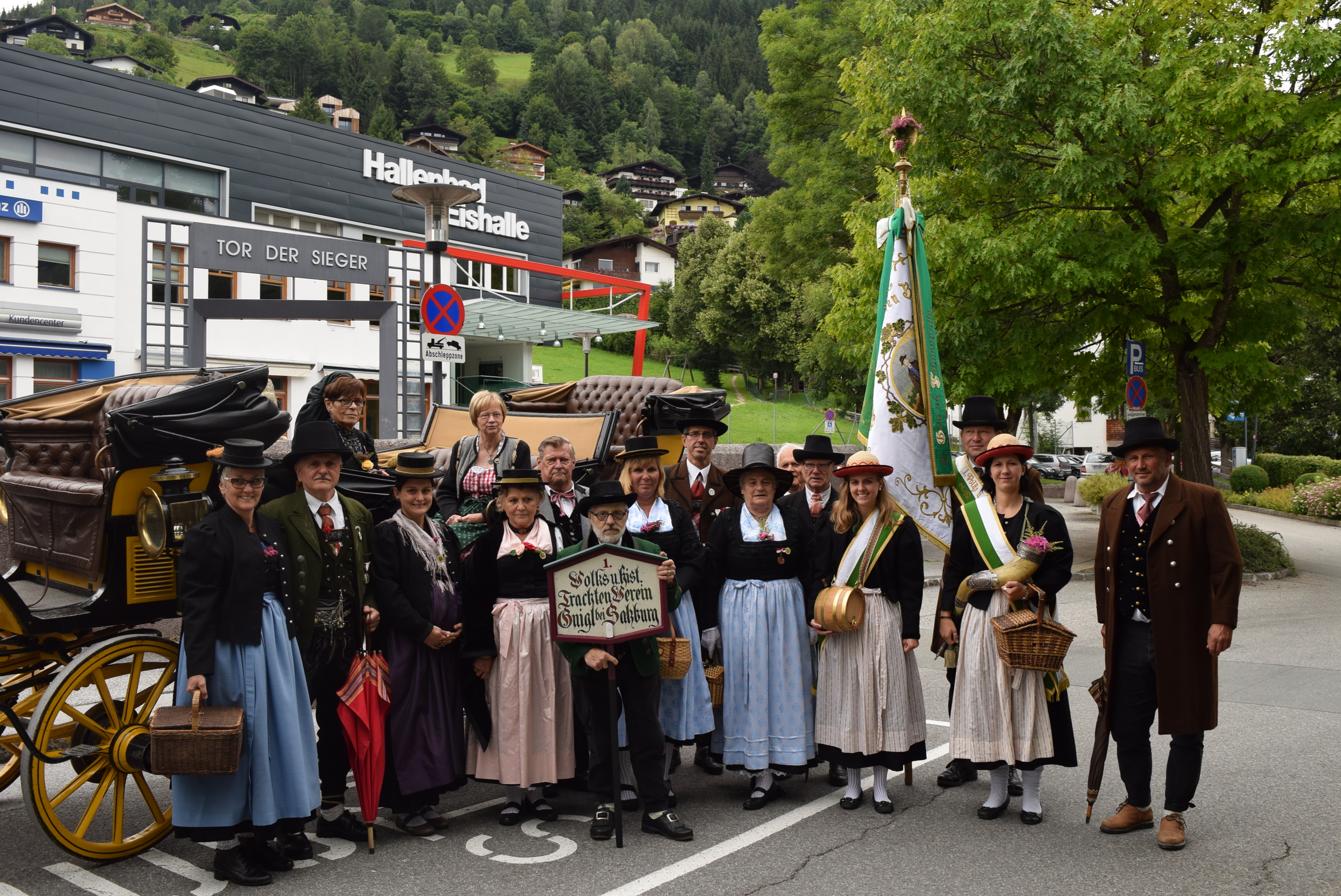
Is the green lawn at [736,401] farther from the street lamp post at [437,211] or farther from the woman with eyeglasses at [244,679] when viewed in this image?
the woman with eyeglasses at [244,679]

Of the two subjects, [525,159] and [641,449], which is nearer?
[641,449]

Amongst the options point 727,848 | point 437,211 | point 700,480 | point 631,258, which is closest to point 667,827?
point 727,848

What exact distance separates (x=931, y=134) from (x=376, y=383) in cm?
2115

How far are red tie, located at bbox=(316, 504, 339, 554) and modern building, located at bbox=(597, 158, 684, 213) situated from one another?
133425 millimetres

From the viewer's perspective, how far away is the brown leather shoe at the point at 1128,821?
510cm

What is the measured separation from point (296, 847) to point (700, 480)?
3337 mm

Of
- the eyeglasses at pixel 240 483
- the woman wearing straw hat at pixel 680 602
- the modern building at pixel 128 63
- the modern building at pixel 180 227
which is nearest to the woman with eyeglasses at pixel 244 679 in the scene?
the eyeglasses at pixel 240 483

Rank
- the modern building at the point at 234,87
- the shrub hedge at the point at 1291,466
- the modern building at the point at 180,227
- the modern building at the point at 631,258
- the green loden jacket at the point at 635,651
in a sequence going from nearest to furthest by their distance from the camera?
the green loden jacket at the point at 635,651 → the modern building at the point at 180,227 → the shrub hedge at the point at 1291,466 → the modern building at the point at 631,258 → the modern building at the point at 234,87

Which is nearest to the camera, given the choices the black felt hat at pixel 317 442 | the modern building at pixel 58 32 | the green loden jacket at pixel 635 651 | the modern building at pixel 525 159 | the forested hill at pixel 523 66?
the black felt hat at pixel 317 442

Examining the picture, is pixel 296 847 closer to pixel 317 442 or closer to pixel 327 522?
pixel 327 522

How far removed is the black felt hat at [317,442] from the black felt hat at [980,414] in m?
3.45

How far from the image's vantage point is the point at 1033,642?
5168 millimetres

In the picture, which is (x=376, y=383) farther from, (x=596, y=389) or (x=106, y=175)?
(x=596, y=389)

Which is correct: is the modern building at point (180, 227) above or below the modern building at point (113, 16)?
below
